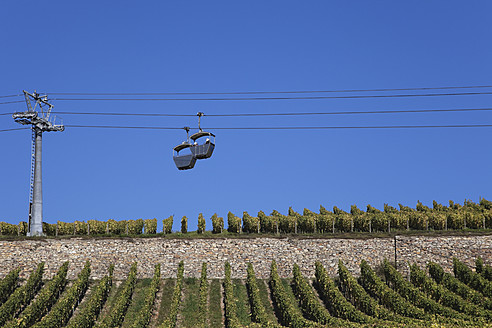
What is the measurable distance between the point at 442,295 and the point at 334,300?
701 centimetres

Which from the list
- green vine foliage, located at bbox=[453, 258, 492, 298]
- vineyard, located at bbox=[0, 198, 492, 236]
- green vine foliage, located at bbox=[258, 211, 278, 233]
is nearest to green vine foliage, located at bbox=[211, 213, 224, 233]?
vineyard, located at bbox=[0, 198, 492, 236]

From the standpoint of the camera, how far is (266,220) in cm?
5150

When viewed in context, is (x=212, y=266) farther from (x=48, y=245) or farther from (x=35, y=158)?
(x=35, y=158)

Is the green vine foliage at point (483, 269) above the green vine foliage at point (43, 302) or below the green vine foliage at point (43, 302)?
above

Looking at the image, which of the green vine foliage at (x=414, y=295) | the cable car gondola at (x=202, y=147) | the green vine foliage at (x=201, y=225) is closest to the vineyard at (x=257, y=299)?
the green vine foliage at (x=414, y=295)

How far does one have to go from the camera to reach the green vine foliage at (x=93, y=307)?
3891cm

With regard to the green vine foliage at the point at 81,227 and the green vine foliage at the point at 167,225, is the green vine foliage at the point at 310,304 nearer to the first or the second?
the green vine foliage at the point at 167,225

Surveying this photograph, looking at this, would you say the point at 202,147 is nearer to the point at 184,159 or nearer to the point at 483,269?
the point at 184,159

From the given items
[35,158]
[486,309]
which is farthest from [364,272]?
[35,158]

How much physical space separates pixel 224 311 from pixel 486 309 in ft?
54.9

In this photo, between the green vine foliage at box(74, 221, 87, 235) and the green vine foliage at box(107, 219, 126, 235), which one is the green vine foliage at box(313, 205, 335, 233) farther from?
the green vine foliage at box(74, 221, 87, 235)

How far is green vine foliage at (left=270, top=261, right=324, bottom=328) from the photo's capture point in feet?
126

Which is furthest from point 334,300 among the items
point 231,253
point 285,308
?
point 231,253

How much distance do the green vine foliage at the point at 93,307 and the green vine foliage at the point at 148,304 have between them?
9.46 ft
